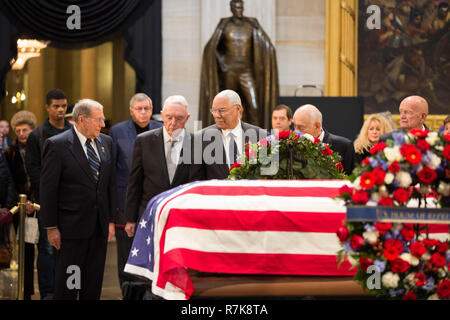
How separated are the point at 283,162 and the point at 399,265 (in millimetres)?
1342

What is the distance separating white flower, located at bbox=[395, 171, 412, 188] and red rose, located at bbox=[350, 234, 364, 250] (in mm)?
276

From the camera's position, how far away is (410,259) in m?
3.45

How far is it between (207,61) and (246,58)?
0.44 m

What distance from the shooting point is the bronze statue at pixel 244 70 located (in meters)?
9.28

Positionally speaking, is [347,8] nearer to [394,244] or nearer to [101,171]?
[101,171]

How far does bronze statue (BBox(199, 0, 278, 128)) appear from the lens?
928 centimetres

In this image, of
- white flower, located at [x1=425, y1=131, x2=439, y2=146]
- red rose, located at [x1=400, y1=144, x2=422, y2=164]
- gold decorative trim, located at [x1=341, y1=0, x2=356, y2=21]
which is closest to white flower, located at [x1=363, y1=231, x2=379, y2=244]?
red rose, located at [x1=400, y1=144, x2=422, y2=164]

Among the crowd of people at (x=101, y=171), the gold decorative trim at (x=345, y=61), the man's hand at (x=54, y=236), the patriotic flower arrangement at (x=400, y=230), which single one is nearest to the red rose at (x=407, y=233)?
the patriotic flower arrangement at (x=400, y=230)

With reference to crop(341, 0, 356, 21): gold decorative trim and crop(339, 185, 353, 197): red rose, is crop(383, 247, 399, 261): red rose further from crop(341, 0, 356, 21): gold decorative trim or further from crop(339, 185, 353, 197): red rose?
crop(341, 0, 356, 21): gold decorative trim

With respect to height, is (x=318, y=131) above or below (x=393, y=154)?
above

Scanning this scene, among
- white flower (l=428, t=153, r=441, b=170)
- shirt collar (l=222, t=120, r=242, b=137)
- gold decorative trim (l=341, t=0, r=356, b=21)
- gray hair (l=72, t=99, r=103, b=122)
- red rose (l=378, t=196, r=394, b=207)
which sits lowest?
red rose (l=378, t=196, r=394, b=207)

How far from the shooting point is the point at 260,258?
12.6ft

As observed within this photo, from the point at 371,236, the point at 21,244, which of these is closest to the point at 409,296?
the point at 371,236

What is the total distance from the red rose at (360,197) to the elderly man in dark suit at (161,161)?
2.06 meters
